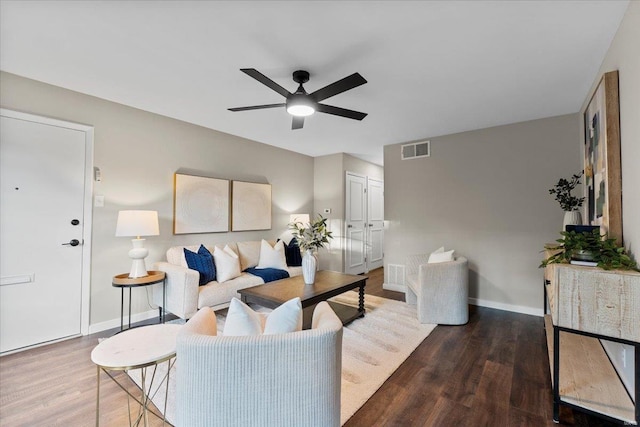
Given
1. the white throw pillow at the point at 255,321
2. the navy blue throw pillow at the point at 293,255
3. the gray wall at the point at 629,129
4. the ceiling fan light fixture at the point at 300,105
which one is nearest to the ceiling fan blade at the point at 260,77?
the ceiling fan light fixture at the point at 300,105

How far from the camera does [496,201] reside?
12.5 feet

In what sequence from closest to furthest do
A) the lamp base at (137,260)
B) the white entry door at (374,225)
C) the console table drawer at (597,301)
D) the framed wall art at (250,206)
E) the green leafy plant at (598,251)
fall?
the console table drawer at (597,301), the green leafy plant at (598,251), the lamp base at (137,260), the framed wall art at (250,206), the white entry door at (374,225)

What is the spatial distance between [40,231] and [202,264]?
4.93 feet

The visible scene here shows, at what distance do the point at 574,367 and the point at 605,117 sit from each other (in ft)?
5.87

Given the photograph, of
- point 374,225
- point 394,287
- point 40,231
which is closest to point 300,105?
point 40,231

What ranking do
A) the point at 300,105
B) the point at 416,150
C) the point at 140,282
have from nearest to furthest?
the point at 300,105 < the point at 140,282 < the point at 416,150

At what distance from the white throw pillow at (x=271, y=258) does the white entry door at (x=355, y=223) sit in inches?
71.9

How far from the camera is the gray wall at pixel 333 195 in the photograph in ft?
18.0

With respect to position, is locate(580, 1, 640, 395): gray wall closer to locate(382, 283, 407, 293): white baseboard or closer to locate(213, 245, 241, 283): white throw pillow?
locate(382, 283, 407, 293): white baseboard

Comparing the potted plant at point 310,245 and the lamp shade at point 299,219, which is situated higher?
the lamp shade at point 299,219

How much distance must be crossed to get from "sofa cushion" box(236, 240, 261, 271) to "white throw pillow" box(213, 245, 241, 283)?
423mm

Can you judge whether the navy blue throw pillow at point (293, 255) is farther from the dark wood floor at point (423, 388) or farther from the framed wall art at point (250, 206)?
the dark wood floor at point (423, 388)

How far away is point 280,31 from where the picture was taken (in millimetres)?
1906

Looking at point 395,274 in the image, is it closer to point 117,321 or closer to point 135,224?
point 135,224
